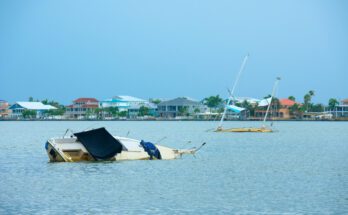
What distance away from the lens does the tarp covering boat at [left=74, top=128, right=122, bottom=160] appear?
55.7 metres

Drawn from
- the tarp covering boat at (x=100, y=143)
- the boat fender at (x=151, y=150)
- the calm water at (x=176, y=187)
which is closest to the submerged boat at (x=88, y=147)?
the tarp covering boat at (x=100, y=143)

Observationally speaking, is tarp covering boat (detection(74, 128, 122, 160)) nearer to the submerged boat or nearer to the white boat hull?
the submerged boat

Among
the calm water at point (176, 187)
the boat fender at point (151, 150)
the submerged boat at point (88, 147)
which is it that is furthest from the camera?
the boat fender at point (151, 150)

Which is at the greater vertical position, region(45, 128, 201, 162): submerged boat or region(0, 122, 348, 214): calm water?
region(45, 128, 201, 162): submerged boat

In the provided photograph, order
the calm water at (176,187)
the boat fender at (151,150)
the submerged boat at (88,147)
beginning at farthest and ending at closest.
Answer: the boat fender at (151,150) → the submerged boat at (88,147) → the calm water at (176,187)

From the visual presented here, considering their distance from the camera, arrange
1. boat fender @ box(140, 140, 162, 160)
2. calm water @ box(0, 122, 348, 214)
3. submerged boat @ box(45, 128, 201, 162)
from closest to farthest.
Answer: calm water @ box(0, 122, 348, 214)
submerged boat @ box(45, 128, 201, 162)
boat fender @ box(140, 140, 162, 160)

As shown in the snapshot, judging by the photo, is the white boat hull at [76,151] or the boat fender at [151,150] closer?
the white boat hull at [76,151]

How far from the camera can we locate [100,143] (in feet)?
185

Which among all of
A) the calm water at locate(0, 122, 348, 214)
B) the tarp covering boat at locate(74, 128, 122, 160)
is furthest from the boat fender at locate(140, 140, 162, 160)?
the tarp covering boat at locate(74, 128, 122, 160)

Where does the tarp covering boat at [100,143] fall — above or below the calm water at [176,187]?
above

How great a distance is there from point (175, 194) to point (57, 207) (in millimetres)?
7181

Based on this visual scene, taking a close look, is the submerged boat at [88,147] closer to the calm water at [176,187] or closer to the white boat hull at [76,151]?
the white boat hull at [76,151]

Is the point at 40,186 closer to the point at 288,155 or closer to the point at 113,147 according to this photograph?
the point at 113,147

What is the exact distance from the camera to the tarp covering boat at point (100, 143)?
183 ft
